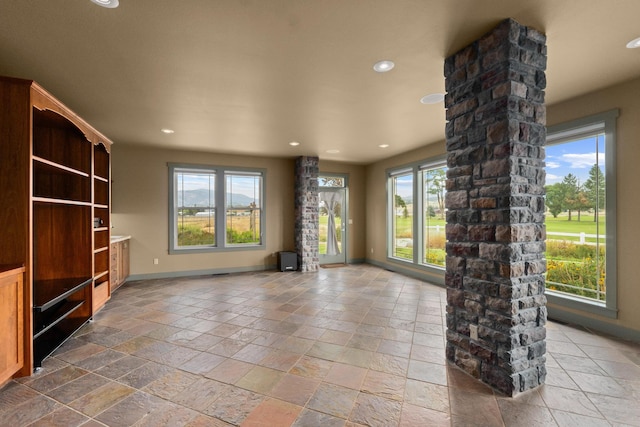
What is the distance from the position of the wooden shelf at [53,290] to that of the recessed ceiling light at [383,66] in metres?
3.55

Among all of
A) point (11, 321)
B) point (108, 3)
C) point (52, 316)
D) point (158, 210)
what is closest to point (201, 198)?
point (158, 210)

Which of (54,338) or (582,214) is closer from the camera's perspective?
(54,338)

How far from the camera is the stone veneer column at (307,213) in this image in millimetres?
6754

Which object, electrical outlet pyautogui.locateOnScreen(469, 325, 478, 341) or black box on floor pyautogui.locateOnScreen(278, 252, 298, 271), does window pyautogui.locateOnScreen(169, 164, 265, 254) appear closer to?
black box on floor pyautogui.locateOnScreen(278, 252, 298, 271)

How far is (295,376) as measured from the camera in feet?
7.79

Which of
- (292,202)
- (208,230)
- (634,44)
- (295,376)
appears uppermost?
(634,44)

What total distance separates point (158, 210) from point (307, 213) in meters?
3.09

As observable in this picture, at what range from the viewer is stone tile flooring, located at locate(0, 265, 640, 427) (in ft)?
6.27

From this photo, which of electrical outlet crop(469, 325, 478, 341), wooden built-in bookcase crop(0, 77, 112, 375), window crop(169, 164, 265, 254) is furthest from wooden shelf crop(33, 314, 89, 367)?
electrical outlet crop(469, 325, 478, 341)

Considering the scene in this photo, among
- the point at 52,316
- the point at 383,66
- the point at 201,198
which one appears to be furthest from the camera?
the point at 201,198

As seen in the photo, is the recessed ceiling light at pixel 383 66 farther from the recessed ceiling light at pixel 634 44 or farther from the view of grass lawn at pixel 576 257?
the view of grass lawn at pixel 576 257

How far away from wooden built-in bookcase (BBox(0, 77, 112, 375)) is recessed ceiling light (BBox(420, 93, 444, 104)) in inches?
146

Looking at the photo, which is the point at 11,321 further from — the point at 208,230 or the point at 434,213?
the point at 434,213

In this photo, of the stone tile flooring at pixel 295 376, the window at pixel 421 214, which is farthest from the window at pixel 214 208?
the window at pixel 421 214
